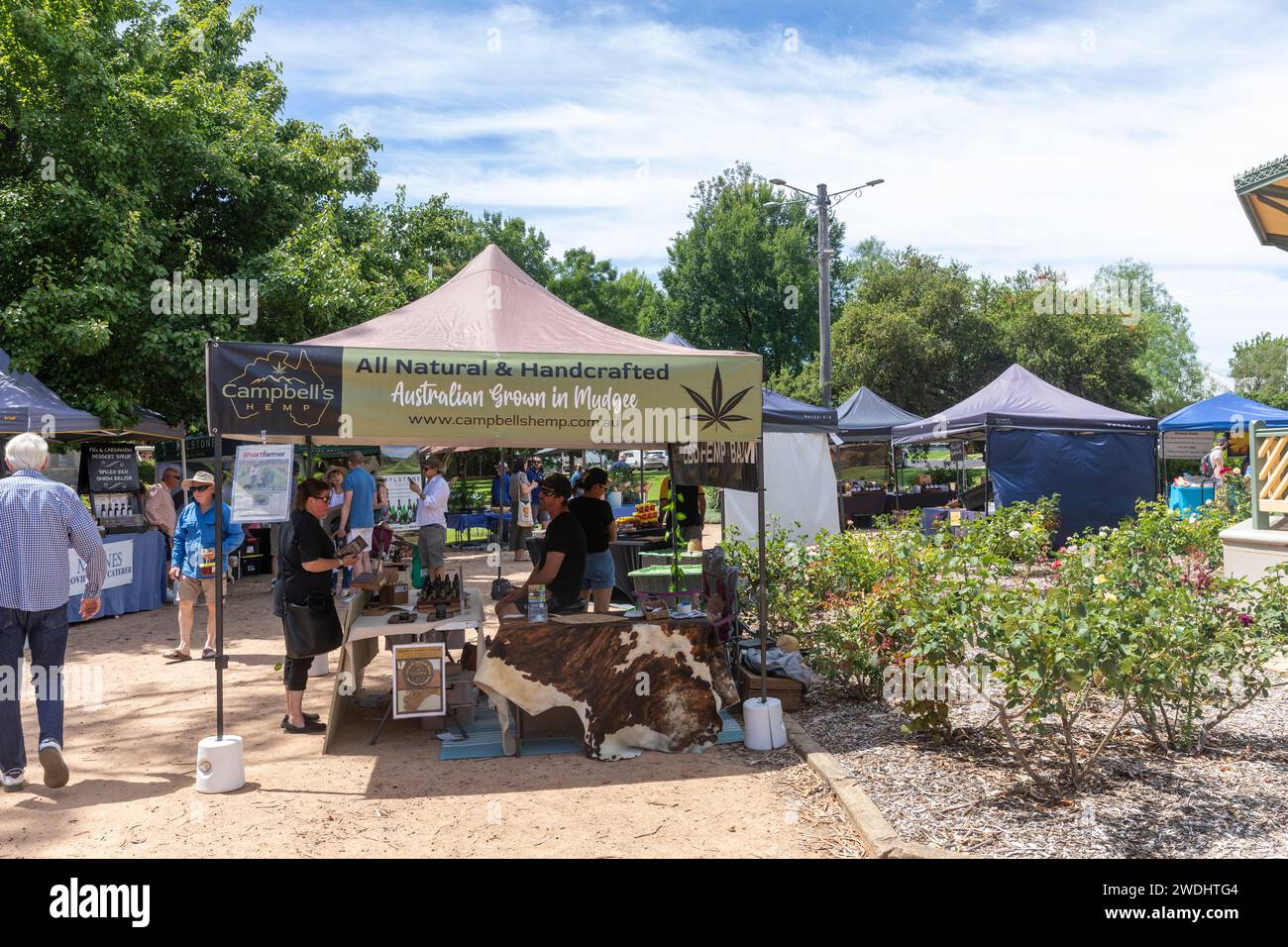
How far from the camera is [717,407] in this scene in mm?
5988

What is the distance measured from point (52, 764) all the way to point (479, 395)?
3.26m

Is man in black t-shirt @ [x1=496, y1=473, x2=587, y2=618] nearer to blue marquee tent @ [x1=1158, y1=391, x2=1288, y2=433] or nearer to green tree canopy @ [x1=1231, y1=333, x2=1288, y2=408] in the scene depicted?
blue marquee tent @ [x1=1158, y1=391, x2=1288, y2=433]

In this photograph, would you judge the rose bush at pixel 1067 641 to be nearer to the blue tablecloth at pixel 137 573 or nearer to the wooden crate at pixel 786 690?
the wooden crate at pixel 786 690

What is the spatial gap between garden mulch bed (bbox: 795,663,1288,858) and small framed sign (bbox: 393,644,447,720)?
2586 mm

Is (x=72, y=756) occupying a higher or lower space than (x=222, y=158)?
lower

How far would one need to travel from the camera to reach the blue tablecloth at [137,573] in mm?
11586

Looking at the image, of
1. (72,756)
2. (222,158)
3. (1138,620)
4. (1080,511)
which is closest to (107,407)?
(222,158)

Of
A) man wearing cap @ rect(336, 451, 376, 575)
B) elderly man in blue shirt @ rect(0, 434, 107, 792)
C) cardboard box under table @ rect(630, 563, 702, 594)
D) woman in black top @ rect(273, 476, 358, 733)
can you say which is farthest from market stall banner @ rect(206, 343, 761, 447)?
man wearing cap @ rect(336, 451, 376, 575)

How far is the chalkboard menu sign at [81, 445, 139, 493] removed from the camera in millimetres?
12758

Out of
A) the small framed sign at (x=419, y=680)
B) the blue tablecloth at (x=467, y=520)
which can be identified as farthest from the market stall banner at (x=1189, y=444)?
the small framed sign at (x=419, y=680)

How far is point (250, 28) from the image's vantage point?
20391 mm

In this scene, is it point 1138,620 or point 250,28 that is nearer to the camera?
point 1138,620

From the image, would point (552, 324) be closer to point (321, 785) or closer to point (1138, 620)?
point (321, 785)

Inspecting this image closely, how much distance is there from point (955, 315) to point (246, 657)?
32.5 m
